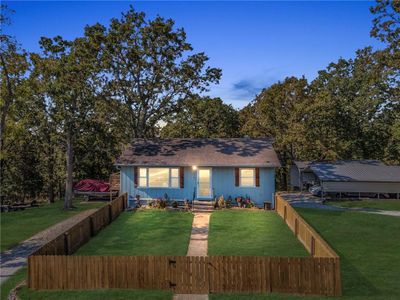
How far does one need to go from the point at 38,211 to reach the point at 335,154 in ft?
126

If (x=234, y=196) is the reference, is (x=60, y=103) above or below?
above

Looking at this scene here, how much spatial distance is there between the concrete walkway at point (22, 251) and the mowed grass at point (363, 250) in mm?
9511

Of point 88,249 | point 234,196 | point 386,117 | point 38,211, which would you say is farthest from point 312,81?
point 88,249

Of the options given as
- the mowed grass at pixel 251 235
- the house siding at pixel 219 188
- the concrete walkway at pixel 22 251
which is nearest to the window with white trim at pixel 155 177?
the house siding at pixel 219 188

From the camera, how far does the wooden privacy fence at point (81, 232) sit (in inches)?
559

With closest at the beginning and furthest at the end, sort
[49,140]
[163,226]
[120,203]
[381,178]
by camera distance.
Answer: [163,226] < [120,203] < [381,178] < [49,140]

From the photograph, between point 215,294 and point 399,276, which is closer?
point 215,294

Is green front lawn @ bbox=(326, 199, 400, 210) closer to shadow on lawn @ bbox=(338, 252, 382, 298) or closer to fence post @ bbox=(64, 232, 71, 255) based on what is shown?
shadow on lawn @ bbox=(338, 252, 382, 298)

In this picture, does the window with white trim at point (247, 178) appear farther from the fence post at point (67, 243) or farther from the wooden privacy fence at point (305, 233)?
the fence post at point (67, 243)

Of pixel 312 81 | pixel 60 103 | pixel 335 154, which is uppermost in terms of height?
pixel 312 81

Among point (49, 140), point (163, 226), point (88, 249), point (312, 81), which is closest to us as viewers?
point (88, 249)

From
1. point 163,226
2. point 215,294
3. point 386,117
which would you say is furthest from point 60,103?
point 386,117

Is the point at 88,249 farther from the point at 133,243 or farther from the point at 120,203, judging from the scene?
the point at 120,203

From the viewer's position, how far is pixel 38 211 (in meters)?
30.9
